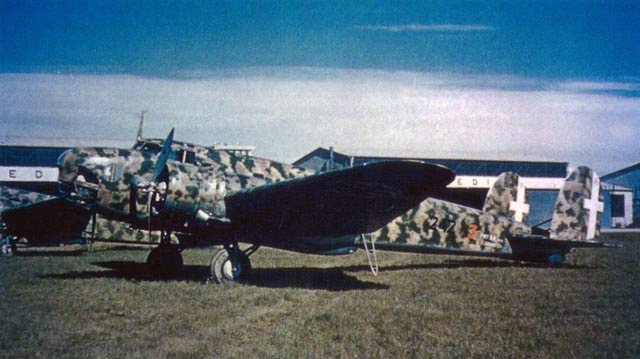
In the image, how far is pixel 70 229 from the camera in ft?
54.4

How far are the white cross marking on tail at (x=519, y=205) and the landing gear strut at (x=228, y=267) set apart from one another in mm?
7522

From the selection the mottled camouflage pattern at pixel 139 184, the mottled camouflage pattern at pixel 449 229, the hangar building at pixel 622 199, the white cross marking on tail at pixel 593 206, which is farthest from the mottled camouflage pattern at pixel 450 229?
the hangar building at pixel 622 199

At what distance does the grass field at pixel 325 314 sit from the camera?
17.1 feet

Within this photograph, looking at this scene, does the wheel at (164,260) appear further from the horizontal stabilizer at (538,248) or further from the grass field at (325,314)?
the horizontal stabilizer at (538,248)

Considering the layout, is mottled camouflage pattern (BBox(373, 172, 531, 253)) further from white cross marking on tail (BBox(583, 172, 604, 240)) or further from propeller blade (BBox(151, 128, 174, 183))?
propeller blade (BBox(151, 128, 174, 183))

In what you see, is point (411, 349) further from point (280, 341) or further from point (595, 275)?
point (595, 275)

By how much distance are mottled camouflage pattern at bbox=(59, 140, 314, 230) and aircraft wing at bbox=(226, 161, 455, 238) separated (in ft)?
1.45

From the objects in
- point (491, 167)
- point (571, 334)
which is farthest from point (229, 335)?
point (491, 167)

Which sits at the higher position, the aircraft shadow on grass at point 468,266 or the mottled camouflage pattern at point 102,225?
the mottled camouflage pattern at point 102,225

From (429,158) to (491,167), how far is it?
511cm

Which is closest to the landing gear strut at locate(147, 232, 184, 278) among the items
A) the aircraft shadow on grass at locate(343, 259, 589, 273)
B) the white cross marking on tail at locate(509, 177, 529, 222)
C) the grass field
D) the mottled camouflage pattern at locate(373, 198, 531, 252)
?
the grass field

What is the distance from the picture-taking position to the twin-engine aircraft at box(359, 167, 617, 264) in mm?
12039

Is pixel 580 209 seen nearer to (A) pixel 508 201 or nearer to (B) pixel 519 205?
(B) pixel 519 205

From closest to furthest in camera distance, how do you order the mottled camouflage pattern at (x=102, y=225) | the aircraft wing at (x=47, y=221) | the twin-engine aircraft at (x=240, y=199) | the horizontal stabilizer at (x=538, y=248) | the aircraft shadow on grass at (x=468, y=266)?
the twin-engine aircraft at (x=240, y=199)
the aircraft shadow on grass at (x=468, y=266)
the horizontal stabilizer at (x=538, y=248)
the aircraft wing at (x=47, y=221)
the mottled camouflage pattern at (x=102, y=225)
